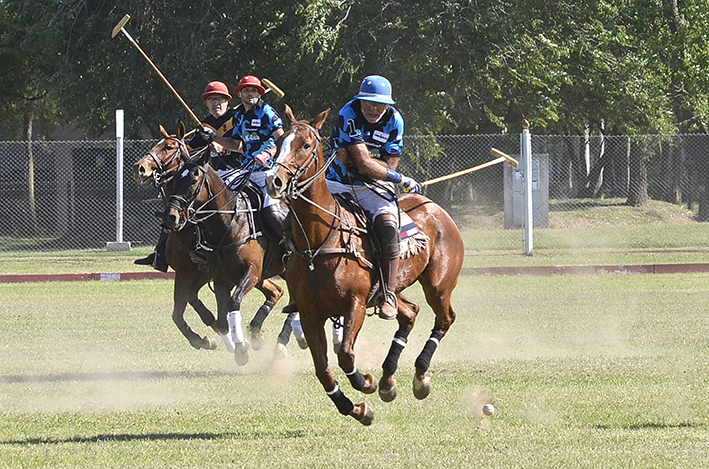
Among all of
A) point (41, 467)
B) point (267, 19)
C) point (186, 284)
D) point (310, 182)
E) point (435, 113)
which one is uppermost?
point (267, 19)

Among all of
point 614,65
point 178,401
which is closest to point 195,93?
point 614,65

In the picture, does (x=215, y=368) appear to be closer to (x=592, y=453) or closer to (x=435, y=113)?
(x=592, y=453)

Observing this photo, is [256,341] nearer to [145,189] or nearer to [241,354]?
[241,354]

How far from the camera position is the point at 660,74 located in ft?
91.8

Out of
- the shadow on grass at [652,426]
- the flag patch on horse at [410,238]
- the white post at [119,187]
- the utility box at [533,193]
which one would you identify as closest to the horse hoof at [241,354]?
the flag patch on horse at [410,238]

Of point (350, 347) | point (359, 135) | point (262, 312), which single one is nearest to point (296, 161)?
point (359, 135)

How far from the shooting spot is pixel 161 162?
9906mm

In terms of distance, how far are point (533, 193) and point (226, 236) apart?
45.7ft

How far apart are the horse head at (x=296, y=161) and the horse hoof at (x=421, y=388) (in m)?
1.89

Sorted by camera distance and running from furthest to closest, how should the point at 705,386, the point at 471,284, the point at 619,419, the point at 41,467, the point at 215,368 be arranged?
the point at 471,284 < the point at 215,368 < the point at 705,386 < the point at 619,419 < the point at 41,467

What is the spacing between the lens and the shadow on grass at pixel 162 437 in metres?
6.78

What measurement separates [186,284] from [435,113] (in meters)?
16.4

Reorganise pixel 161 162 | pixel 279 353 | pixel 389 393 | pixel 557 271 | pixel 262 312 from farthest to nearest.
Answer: pixel 557 271
pixel 262 312
pixel 161 162
pixel 279 353
pixel 389 393

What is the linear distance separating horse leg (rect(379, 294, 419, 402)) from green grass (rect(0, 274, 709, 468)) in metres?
0.23
